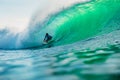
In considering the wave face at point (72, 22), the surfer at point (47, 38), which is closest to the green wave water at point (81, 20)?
the wave face at point (72, 22)

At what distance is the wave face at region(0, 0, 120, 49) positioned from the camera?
13836mm

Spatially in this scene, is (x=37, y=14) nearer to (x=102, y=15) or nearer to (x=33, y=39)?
(x=33, y=39)

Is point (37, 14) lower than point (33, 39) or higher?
higher

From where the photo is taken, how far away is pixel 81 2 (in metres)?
15.6

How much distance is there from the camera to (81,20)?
14945 millimetres

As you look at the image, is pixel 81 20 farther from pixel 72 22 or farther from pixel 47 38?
pixel 47 38

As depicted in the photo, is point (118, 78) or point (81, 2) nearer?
point (118, 78)

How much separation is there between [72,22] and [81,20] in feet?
1.79

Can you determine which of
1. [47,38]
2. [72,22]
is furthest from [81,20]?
[47,38]

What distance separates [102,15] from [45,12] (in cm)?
351

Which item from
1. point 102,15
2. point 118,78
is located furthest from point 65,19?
point 118,78

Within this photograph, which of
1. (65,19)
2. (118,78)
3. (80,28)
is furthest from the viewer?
(65,19)

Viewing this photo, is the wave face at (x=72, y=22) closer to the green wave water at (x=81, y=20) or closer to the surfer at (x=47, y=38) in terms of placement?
→ the green wave water at (x=81, y=20)

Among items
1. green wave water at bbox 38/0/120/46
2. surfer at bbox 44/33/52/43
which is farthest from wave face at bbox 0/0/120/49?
surfer at bbox 44/33/52/43
